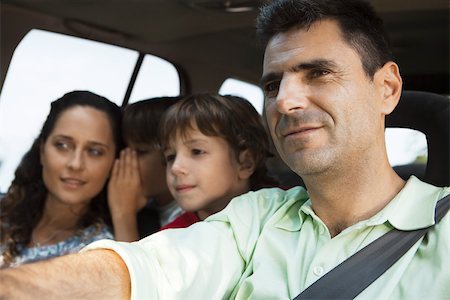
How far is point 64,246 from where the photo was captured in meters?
2.66

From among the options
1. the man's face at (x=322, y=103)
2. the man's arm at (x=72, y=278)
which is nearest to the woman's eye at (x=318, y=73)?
the man's face at (x=322, y=103)

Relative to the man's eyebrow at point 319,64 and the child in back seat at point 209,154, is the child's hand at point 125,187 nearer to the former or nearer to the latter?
the child in back seat at point 209,154

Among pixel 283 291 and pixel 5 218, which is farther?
pixel 5 218

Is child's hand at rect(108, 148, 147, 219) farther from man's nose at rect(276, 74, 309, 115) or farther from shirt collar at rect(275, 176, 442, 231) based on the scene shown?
man's nose at rect(276, 74, 309, 115)

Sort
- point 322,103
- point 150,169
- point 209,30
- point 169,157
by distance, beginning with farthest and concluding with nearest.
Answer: point 209,30, point 150,169, point 169,157, point 322,103

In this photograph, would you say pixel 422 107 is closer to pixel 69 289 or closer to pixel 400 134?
pixel 400 134

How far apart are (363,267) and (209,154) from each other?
886mm

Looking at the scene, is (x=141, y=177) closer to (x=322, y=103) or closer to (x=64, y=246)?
(x=64, y=246)

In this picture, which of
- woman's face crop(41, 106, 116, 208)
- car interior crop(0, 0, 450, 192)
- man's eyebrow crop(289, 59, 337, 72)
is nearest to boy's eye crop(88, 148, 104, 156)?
woman's face crop(41, 106, 116, 208)

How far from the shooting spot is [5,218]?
2.79 meters

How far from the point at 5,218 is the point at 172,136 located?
855 millimetres

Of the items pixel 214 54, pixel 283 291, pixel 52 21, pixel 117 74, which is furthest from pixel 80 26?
pixel 283 291

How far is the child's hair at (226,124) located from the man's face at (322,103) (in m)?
0.60

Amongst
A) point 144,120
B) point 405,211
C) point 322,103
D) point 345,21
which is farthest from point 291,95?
point 144,120
